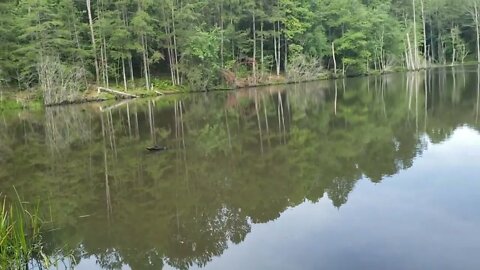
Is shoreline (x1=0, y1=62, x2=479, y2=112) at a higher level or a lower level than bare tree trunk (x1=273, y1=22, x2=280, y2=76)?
lower

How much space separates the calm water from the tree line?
1889cm

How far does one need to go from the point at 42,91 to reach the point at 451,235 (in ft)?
115

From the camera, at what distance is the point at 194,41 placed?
44219 millimetres

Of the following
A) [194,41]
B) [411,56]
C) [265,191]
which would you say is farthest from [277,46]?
[265,191]

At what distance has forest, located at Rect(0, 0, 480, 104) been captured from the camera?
38.4 m

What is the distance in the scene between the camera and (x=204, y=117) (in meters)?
25.0

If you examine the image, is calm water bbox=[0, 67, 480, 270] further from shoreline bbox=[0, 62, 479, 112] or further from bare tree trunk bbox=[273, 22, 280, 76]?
bare tree trunk bbox=[273, 22, 280, 76]

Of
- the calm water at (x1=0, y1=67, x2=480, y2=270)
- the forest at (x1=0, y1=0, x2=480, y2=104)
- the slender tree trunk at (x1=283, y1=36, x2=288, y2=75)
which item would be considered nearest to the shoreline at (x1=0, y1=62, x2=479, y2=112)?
the forest at (x1=0, y1=0, x2=480, y2=104)

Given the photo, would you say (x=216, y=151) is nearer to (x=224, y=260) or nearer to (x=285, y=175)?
(x=285, y=175)

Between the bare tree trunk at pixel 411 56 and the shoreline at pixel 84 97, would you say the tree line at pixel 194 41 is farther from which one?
the shoreline at pixel 84 97

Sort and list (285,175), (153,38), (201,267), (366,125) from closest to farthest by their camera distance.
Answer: (201,267)
(285,175)
(366,125)
(153,38)

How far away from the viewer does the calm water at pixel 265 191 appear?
7.53 meters

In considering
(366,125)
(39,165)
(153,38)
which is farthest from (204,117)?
(153,38)

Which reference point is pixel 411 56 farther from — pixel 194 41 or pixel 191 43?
pixel 191 43
